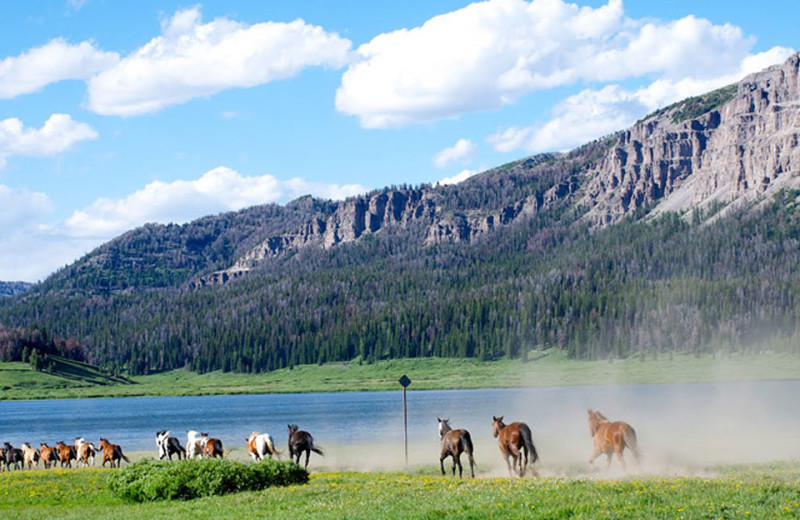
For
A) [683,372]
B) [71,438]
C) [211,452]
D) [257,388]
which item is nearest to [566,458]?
[211,452]

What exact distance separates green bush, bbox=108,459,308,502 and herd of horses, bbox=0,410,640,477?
4015mm

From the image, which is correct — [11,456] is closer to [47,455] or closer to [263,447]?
[47,455]

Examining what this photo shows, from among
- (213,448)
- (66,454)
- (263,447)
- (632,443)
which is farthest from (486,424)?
(632,443)

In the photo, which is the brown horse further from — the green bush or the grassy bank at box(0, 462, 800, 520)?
the green bush

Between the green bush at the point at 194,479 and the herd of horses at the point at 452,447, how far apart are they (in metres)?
4.02

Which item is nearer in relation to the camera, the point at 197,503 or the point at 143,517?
the point at 143,517

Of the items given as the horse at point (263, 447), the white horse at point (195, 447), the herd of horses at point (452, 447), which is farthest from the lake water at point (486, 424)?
the white horse at point (195, 447)

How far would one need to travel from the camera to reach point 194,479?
92.3 ft

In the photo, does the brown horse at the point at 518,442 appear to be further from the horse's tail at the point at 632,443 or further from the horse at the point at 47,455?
the horse at the point at 47,455

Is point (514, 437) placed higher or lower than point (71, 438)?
higher

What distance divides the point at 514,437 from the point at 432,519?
435 inches

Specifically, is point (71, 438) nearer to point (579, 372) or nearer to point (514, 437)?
point (514, 437)

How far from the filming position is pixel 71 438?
248 feet

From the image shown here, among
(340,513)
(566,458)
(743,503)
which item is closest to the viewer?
(743,503)
